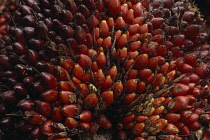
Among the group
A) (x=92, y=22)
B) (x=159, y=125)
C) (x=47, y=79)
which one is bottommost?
(x=159, y=125)

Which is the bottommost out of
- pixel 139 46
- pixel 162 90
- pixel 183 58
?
pixel 162 90

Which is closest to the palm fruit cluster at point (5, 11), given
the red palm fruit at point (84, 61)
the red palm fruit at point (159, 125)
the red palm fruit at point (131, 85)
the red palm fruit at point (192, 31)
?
the red palm fruit at point (84, 61)

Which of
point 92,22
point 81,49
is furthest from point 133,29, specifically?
point 81,49

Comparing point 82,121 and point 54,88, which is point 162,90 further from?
point 54,88

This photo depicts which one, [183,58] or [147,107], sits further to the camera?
[183,58]

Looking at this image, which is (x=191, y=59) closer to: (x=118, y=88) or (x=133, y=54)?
(x=133, y=54)

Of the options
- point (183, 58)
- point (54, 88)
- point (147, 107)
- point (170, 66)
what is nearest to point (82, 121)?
point (54, 88)
